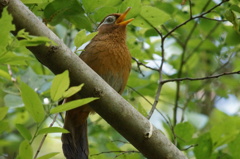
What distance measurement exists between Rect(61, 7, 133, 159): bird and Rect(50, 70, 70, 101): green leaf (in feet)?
5.54

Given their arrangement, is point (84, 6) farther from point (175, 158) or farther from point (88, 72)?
point (175, 158)

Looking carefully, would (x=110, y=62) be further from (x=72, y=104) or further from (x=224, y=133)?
(x=72, y=104)

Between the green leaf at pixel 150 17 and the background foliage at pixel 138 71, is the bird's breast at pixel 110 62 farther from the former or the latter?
the green leaf at pixel 150 17

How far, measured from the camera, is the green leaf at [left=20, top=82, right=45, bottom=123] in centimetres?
189

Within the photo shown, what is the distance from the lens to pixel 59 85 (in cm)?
196

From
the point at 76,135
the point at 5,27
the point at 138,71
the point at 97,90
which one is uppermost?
the point at 5,27

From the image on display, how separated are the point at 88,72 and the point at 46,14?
0.66 metres

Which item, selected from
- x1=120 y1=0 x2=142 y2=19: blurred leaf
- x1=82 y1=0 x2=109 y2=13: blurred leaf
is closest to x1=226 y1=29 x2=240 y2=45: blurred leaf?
x1=120 y1=0 x2=142 y2=19: blurred leaf

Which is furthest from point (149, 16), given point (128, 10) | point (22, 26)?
point (22, 26)

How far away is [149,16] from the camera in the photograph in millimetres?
3223

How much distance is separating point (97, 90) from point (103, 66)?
1.37 meters

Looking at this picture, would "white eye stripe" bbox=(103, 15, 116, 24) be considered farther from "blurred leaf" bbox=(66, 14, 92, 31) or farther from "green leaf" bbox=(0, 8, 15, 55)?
"green leaf" bbox=(0, 8, 15, 55)

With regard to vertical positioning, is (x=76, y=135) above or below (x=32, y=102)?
below

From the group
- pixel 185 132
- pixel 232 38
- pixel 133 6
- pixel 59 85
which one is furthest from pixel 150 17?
pixel 59 85
